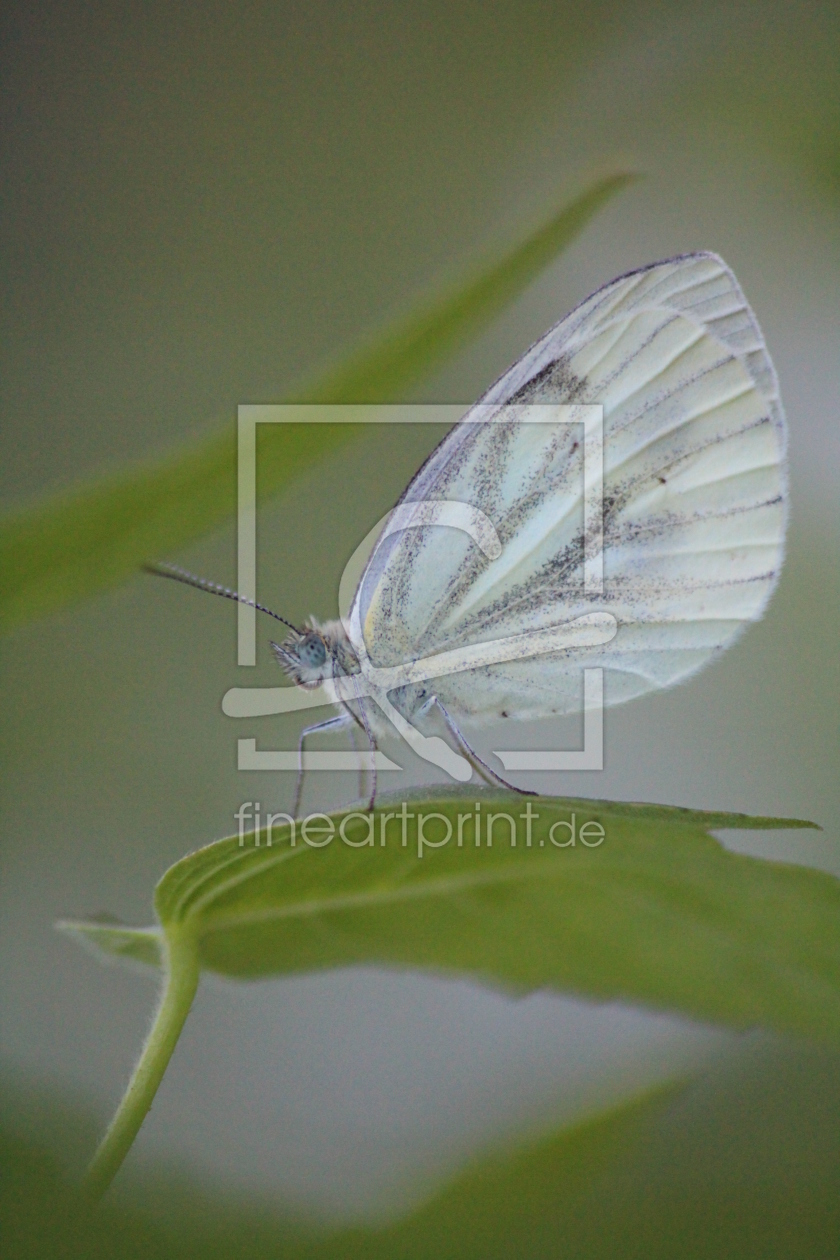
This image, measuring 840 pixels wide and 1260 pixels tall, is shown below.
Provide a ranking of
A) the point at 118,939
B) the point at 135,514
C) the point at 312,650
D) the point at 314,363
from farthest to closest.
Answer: the point at 314,363 < the point at 312,650 < the point at 118,939 < the point at 135,514

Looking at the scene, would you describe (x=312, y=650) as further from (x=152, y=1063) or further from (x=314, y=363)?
(x=152, y=1063)

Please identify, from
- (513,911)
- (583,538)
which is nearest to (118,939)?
(513,911)

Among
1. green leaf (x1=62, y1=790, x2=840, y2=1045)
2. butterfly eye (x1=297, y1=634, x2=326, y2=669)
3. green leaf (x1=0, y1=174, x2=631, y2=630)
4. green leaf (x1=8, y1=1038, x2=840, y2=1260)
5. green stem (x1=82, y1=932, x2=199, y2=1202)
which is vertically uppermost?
green leaf (x1=0, y1=174, x2=631, y2=630)

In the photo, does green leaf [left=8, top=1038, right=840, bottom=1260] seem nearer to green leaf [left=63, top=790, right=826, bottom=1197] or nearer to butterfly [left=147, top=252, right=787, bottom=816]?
green leaf [left=63, top=790, right=826, bottom=1197]

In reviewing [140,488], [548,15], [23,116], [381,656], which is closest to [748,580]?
[381,656]

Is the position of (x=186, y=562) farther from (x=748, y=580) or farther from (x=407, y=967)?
(x=407, y=967)

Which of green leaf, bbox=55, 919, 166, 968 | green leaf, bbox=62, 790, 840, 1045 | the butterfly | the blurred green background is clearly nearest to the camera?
green leaf, bbox=62, 790, 840, 1045

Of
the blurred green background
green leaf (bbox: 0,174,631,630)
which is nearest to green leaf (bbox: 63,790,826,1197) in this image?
green leaf (bbox: 0,174,631,630)

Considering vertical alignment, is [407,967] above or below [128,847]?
above
